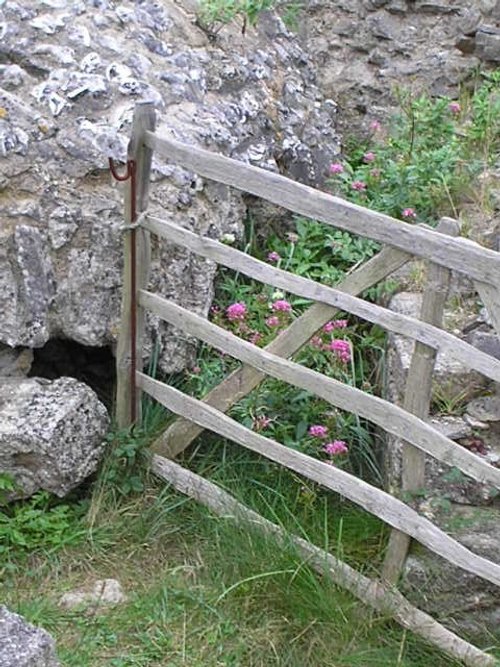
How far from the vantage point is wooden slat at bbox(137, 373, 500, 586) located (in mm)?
3631

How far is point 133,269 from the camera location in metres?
4.48

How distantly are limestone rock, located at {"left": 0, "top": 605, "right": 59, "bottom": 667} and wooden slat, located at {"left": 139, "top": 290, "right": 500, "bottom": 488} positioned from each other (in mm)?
1384

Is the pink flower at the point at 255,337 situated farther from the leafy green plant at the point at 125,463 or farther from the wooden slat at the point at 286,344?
the leafy green plant at the point at 125,463

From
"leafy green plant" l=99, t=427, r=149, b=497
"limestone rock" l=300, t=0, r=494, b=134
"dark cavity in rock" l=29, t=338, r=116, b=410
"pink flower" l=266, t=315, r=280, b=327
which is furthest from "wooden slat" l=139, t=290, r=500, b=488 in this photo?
"limestone rock" l=300, t=0, r=494, b=134

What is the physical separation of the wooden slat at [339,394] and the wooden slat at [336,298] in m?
0.26

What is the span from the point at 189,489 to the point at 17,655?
5.60 ft

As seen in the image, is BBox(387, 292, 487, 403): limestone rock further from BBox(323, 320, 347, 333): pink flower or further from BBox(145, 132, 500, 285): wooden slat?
BBox(145, 132, 500, 285): wooden slat

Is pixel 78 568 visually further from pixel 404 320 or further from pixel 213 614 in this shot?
pixel 404 320

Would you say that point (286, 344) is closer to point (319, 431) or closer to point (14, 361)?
point (319, 431)

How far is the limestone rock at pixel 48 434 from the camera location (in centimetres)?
433

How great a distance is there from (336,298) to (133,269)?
1020 millimetres

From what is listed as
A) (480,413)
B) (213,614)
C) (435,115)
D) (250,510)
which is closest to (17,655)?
(213,614)

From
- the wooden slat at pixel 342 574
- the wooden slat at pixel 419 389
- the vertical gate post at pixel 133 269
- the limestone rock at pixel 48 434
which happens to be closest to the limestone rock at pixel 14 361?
the limestone rock at pixel 48 434

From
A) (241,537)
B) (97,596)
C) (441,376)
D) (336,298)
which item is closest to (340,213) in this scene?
(336,298)
